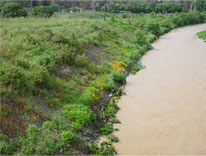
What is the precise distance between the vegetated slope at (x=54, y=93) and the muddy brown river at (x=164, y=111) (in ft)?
2.94

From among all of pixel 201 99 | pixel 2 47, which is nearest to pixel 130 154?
pixel 201 99

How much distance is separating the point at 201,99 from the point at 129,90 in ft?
14.0

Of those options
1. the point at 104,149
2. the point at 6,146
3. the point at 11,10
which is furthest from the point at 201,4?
the point at 6,146

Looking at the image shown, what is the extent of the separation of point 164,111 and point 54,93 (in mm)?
5745

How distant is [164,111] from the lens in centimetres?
1197

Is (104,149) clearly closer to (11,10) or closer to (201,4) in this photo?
(11,10)

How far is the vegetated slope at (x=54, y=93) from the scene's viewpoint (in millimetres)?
8031

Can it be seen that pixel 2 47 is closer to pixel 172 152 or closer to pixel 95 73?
pixel 95 73

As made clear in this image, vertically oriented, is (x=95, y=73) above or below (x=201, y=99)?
above

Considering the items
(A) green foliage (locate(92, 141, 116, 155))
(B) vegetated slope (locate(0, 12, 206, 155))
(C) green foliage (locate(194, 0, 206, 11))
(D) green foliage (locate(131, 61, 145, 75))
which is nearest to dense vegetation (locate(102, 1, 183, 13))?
(C) green foliage (locate(194, 0, 206, 11))

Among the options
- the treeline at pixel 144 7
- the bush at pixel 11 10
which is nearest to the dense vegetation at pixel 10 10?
the bush at pixel 11 10

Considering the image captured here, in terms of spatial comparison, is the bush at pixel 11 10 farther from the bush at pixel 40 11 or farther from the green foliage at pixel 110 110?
the green foliage at pixel 110 110

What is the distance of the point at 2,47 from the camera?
12.2 metres

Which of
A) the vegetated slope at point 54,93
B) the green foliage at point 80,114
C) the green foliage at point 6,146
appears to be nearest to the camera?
the green foliage at point 6,146
